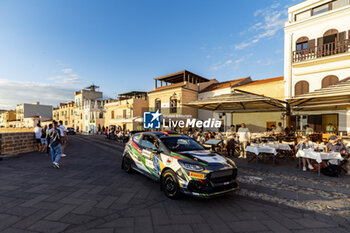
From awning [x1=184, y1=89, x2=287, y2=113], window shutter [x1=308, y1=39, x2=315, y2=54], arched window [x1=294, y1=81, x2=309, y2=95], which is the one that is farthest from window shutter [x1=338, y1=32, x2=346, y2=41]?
awning [x1=184, y1=89, x2=287, y2=113]

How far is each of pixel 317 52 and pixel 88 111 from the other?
40949mm

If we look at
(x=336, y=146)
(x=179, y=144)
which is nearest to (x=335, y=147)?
(x=336, y=146)

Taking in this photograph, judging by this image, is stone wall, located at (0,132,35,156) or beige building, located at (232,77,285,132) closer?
stone wall, located at (0,132,35,156)

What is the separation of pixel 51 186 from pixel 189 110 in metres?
19.9

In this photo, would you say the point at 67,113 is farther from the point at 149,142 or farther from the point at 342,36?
the point at 342,36

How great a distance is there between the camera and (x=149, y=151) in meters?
4.81

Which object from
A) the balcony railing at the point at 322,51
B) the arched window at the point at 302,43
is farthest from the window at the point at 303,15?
the balcony railing at the point at 322,51

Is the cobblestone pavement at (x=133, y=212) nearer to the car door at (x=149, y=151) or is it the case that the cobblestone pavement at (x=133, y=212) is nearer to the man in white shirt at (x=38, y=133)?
the car door at (x=149, y=151)

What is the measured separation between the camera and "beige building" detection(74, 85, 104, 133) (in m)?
38.1

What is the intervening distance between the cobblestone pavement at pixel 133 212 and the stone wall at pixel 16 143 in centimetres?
616

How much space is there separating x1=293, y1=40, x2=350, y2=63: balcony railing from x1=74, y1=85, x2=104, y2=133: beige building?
110 feet

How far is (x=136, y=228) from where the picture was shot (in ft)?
9.21

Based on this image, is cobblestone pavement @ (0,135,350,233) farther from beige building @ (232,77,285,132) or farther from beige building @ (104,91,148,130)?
beige building @ (104,91,148,130)

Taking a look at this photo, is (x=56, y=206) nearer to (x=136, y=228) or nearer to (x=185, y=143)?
(x=136, y=228)
